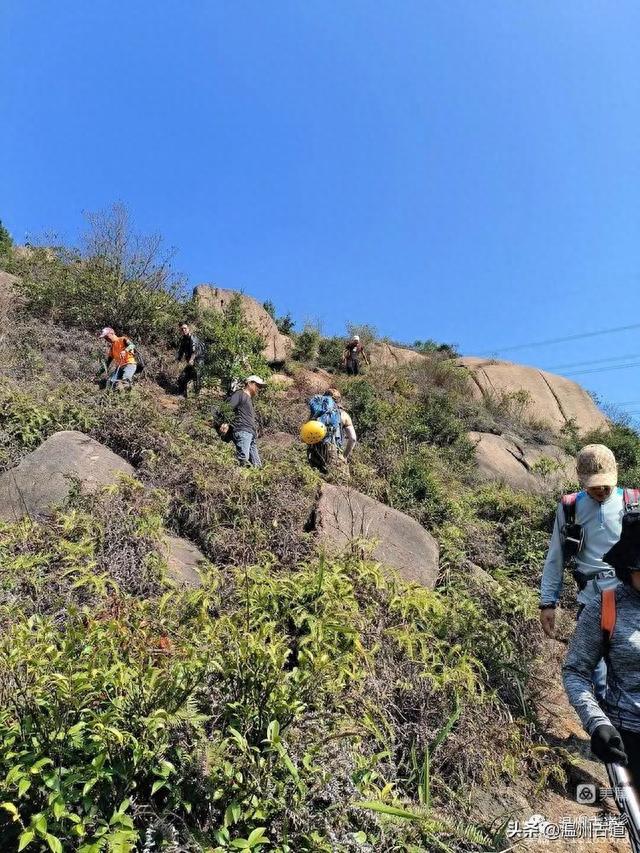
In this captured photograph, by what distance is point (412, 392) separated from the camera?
15.1 meters

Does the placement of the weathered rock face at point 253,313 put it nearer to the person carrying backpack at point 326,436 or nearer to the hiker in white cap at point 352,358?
the hiker in white cap at point 352,358

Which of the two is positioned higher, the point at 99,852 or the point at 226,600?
the point at 226,600

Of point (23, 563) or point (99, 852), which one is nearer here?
point (99, 852)

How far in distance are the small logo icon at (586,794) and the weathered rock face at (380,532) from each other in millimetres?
1854

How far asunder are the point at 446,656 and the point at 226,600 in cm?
155

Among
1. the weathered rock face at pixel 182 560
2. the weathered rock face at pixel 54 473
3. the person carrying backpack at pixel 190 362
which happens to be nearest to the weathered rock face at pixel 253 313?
the person carrying backpack at pixel 190 362

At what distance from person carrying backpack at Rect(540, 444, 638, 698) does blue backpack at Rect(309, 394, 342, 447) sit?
445 cm

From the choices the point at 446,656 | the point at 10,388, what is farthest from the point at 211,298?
the point at 446,656

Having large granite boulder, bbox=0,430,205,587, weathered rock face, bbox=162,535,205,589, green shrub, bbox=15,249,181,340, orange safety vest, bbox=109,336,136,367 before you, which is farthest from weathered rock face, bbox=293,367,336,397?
weathered rock face, bbox=162,535,205,589

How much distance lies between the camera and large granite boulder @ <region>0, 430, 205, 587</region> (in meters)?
4.58

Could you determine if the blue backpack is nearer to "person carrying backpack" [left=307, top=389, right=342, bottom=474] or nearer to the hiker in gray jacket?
"person carrying backpack" [left=307, top=389, right=342, bottom=474]

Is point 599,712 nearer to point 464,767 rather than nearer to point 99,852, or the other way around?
point 464,767

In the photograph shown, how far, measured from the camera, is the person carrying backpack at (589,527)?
309cm

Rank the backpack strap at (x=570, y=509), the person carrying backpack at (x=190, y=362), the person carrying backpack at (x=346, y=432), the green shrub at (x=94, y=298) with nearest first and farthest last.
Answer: the backpack strap at (x=570, y=509)
the person carrying backpack at (x=346, y=432)
the person carrying backpack at (x=190, y=362)
the green shrub at (x=94, y=298)
